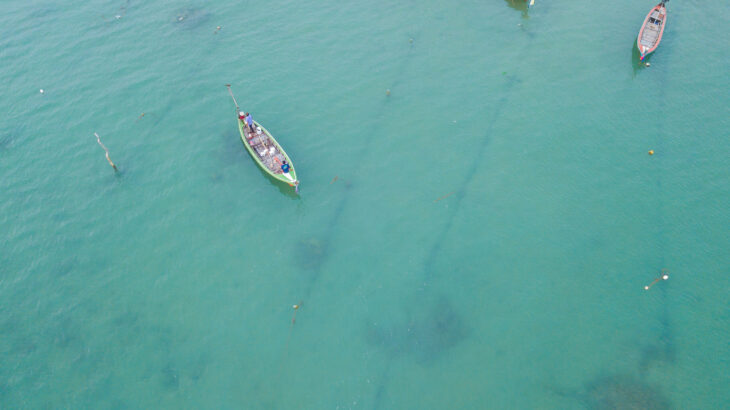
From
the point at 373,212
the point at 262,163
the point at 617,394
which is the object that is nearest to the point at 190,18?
the point at 262,163

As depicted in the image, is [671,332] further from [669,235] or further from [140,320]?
[140,320]

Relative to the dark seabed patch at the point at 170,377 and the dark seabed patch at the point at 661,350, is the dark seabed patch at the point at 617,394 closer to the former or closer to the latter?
the dark seabed patch at the point at 661,350

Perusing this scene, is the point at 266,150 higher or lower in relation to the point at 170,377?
higher

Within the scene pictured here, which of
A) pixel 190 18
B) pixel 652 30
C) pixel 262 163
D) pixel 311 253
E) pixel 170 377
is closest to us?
pixel 170 377

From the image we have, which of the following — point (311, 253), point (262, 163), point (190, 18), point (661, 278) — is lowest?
point (661, 278)

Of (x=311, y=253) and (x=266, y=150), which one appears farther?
(x=266, y=150)

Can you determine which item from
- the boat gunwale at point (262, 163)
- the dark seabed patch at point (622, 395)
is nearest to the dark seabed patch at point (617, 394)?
the dark seabed patch at point (622, 395)

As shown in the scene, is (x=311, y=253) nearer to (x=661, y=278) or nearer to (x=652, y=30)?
(x=661, y=278)

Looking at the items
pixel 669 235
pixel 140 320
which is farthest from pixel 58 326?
pixel 669 235
